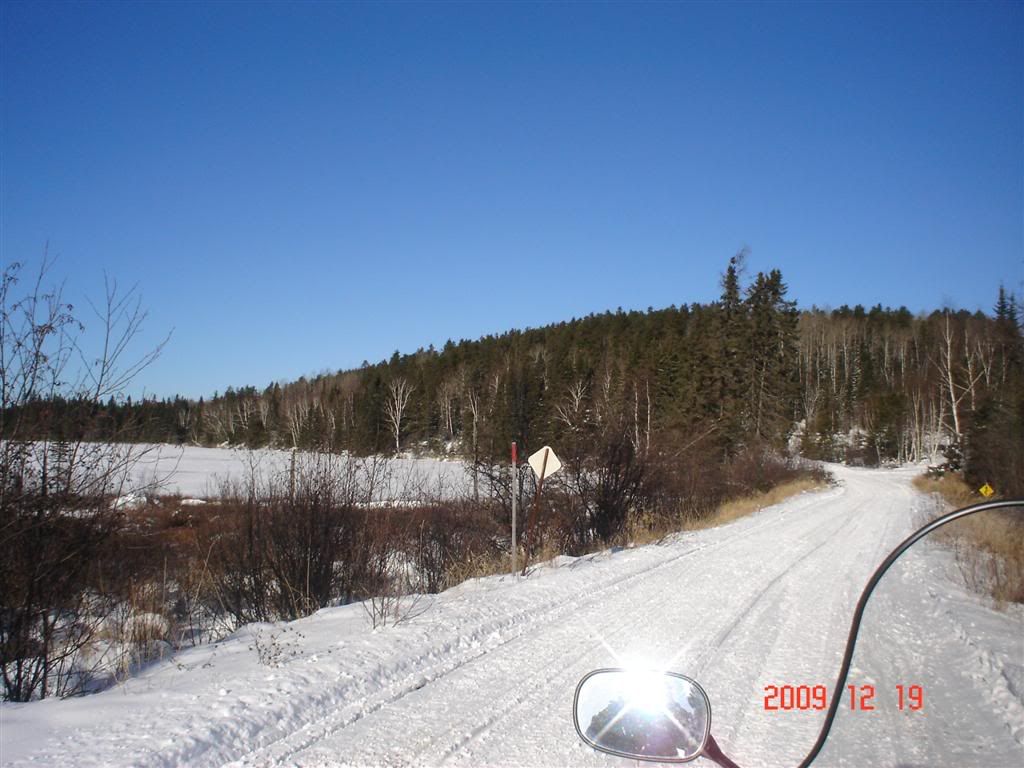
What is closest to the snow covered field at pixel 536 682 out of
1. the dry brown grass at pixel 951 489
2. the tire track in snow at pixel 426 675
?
the tire track in snow at pixel 426 675

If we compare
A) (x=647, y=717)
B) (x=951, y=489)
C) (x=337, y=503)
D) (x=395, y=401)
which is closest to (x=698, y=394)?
(x=951, y=489)

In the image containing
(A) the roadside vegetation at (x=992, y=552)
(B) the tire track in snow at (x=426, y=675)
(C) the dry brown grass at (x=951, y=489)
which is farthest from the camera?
(C) the dry brown grass at (x=951, y=489)

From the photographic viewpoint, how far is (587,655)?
6.31 m

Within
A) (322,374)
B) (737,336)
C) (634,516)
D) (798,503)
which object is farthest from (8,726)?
(322,374)

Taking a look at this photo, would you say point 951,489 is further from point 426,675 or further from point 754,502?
→ point 426,675

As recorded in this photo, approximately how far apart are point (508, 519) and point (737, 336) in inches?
1176

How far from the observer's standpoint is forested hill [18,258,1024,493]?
19.1 m

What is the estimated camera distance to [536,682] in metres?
5.60

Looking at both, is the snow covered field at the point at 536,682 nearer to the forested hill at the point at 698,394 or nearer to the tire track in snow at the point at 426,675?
the tire track in snow at the point at 426,675
